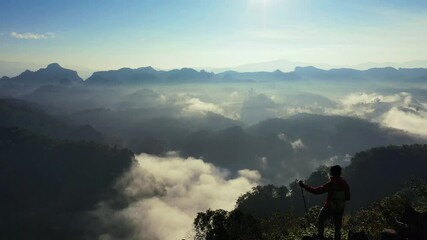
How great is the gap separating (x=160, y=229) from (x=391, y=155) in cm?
9813

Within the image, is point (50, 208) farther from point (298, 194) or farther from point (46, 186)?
point (298, 194)

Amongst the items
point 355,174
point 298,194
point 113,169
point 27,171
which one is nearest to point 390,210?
point 298,194

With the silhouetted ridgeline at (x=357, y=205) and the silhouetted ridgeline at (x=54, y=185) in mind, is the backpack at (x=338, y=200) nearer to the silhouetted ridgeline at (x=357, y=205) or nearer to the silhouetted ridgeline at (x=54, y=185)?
the silhouetted ridgeline at (x=357, y=205)

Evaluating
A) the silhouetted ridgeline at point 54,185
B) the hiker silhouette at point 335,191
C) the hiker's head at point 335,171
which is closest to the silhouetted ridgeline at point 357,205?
the hiker silhouette at point 335,191

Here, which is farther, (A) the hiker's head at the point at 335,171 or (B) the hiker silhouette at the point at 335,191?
(B) the hiker silhouette at the point at 335,191

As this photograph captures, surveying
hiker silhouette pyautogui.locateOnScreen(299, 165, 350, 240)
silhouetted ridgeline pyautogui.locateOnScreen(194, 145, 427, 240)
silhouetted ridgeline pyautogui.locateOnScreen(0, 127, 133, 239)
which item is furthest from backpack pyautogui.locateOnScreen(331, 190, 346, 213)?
silhouetted ridgeline pyautogui.locateOnScreen(0, 127, 133, 239)

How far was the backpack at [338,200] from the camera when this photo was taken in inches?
548

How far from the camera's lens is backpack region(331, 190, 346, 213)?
45.7 ft

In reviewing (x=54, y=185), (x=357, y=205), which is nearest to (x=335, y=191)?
(x=357, y=205)

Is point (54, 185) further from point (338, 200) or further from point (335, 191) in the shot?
point (335, 191)

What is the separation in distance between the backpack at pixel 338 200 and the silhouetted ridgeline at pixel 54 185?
133329mm

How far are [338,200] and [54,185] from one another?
183316mm

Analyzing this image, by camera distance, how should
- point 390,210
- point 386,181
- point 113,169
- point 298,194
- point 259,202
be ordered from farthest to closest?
point 113,169 → point 386,181 → point 298,194 → point 259,202 → point 390,210

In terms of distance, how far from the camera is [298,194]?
109 meters
